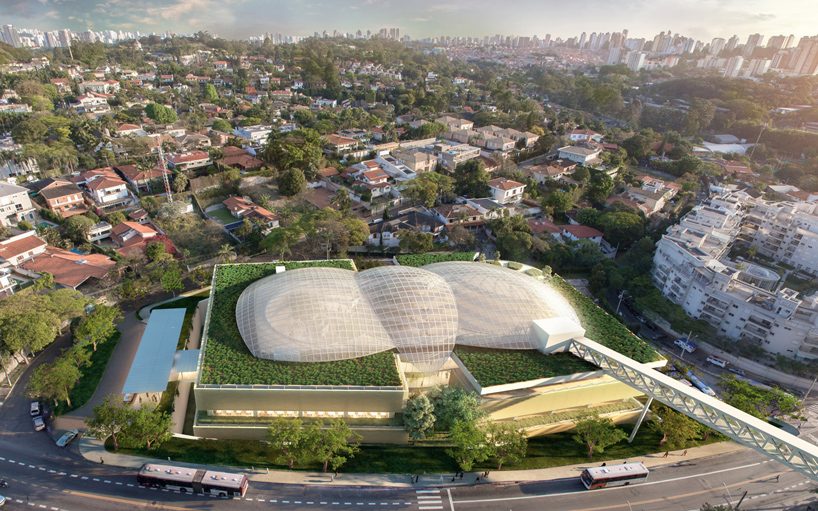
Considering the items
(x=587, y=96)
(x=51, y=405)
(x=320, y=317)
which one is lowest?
(x=51, y=405)

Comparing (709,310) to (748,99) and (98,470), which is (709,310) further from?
(748,99)

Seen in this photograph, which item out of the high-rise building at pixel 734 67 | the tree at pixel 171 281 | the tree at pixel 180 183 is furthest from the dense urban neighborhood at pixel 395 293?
the high-rise building at pixel 734 67

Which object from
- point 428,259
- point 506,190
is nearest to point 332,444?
point 428,259

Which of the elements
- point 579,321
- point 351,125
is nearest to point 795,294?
point 579,321

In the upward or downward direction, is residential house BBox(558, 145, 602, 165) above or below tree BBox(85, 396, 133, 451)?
above

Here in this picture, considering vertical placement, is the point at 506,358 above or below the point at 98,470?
above

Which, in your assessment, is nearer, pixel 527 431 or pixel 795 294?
pixel 527 431

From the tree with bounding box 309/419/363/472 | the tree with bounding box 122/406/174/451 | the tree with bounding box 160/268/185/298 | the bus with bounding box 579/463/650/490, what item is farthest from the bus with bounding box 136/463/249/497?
the tree with bounding box 160/268/185/298

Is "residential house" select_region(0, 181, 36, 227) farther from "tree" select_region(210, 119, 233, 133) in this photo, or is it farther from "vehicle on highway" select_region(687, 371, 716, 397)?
"vehicle on highway" select_region(687, 371, 716, 397)
